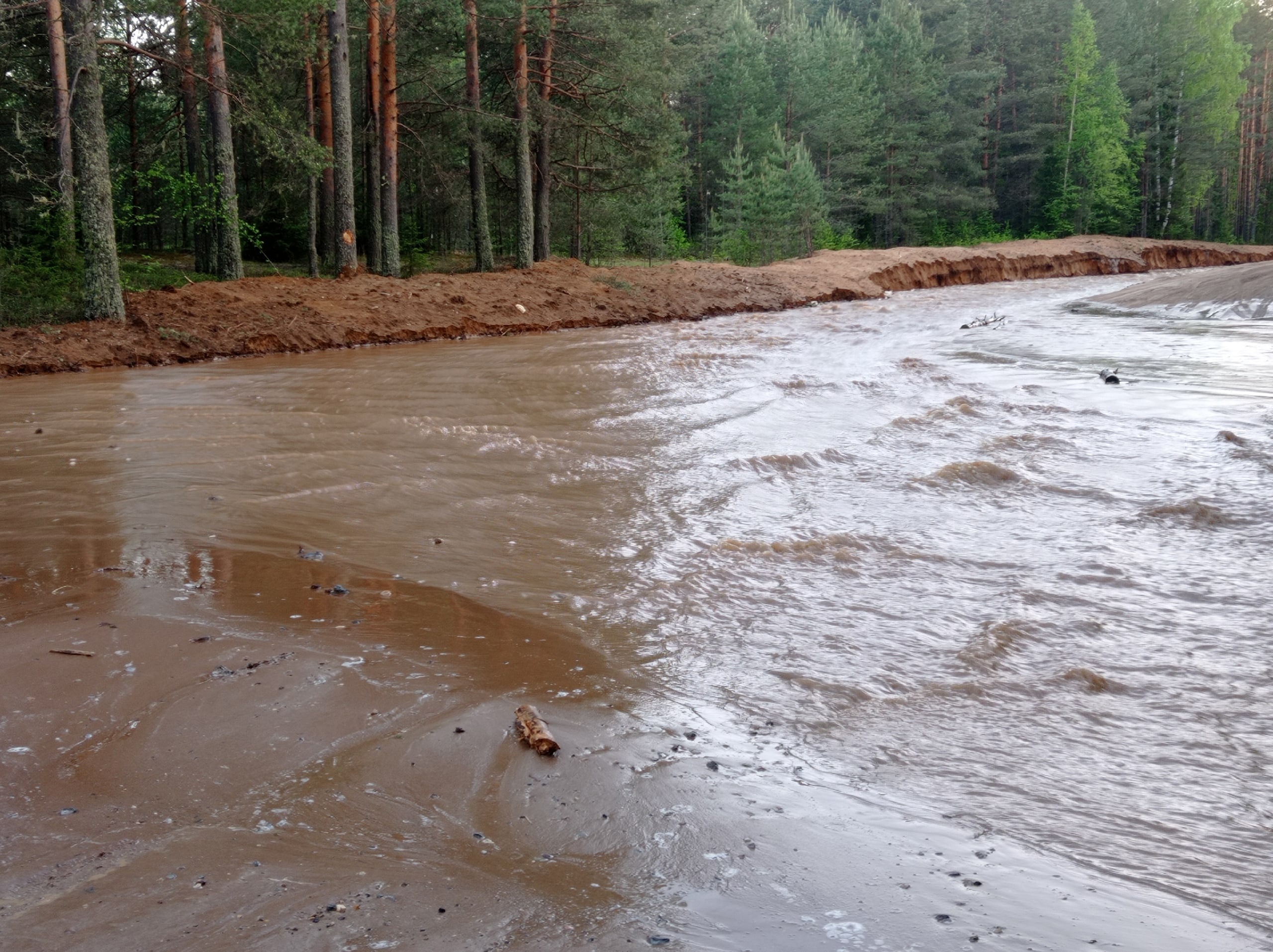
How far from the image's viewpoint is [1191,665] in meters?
3.63

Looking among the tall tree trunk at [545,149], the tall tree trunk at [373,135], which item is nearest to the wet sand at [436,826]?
the tall tree trunk at [373,135]

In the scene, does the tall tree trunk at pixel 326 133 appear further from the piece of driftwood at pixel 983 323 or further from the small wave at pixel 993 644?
the small wave at pixel 993 644

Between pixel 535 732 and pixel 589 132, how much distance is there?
23.7 meters

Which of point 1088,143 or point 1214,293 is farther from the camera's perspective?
point 1088,143

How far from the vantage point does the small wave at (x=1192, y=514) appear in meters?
5.40

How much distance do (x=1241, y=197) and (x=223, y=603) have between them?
252 feet

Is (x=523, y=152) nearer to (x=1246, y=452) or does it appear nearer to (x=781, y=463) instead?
(x=781, y=463)

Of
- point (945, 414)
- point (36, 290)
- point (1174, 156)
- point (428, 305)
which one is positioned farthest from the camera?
point (1174, 156)

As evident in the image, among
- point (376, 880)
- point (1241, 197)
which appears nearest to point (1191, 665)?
point (376, 880)

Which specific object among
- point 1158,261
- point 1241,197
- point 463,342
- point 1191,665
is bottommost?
point 1191,665

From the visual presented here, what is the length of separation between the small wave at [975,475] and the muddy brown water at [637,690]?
5 centimetres

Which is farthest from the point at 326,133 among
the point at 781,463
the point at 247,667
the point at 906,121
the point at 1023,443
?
the point at 906,121

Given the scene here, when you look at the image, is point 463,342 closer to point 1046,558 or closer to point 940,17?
point 1046,558

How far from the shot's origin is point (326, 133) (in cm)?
2095
